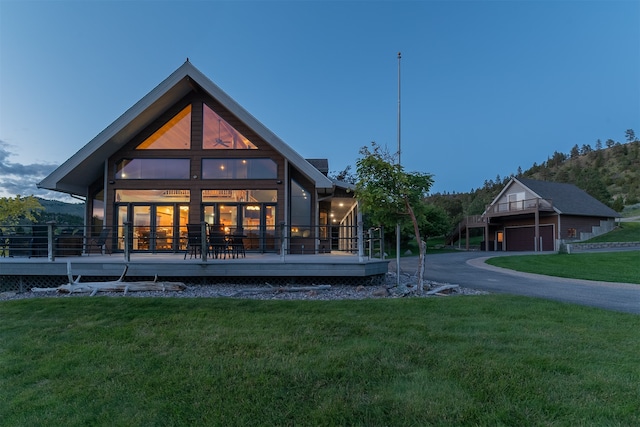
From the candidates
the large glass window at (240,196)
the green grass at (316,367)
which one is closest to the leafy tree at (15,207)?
the large glass window at (240,196)

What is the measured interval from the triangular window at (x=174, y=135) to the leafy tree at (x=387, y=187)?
7532 millimetres

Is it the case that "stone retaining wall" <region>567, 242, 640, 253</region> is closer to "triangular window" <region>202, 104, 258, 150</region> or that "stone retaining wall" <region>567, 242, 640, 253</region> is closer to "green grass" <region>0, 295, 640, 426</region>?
"triangular window" <region>202, 104, 258, 150</region>

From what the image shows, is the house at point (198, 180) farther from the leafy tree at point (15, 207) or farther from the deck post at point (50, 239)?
the deck post at point (50, 239)

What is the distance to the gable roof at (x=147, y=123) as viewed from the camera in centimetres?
1083

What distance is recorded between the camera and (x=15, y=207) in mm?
10820

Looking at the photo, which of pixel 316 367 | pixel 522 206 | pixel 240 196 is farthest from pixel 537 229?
pixel 316 367

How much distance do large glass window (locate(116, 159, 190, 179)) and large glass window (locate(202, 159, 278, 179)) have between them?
755mm

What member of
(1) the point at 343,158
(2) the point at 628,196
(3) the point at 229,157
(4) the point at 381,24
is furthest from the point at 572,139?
(3) the point at 229,157

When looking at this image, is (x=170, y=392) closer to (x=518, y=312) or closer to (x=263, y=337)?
(x=263, y=337)

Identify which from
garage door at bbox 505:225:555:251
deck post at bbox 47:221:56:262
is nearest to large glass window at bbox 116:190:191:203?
deck post at bbox 47:221:56:262

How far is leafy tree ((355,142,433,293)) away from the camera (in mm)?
6977

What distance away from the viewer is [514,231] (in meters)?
32.7

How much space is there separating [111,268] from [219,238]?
2453 millimetres

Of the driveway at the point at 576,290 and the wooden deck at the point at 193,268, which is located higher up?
the wooden deck at the point at 193,268
